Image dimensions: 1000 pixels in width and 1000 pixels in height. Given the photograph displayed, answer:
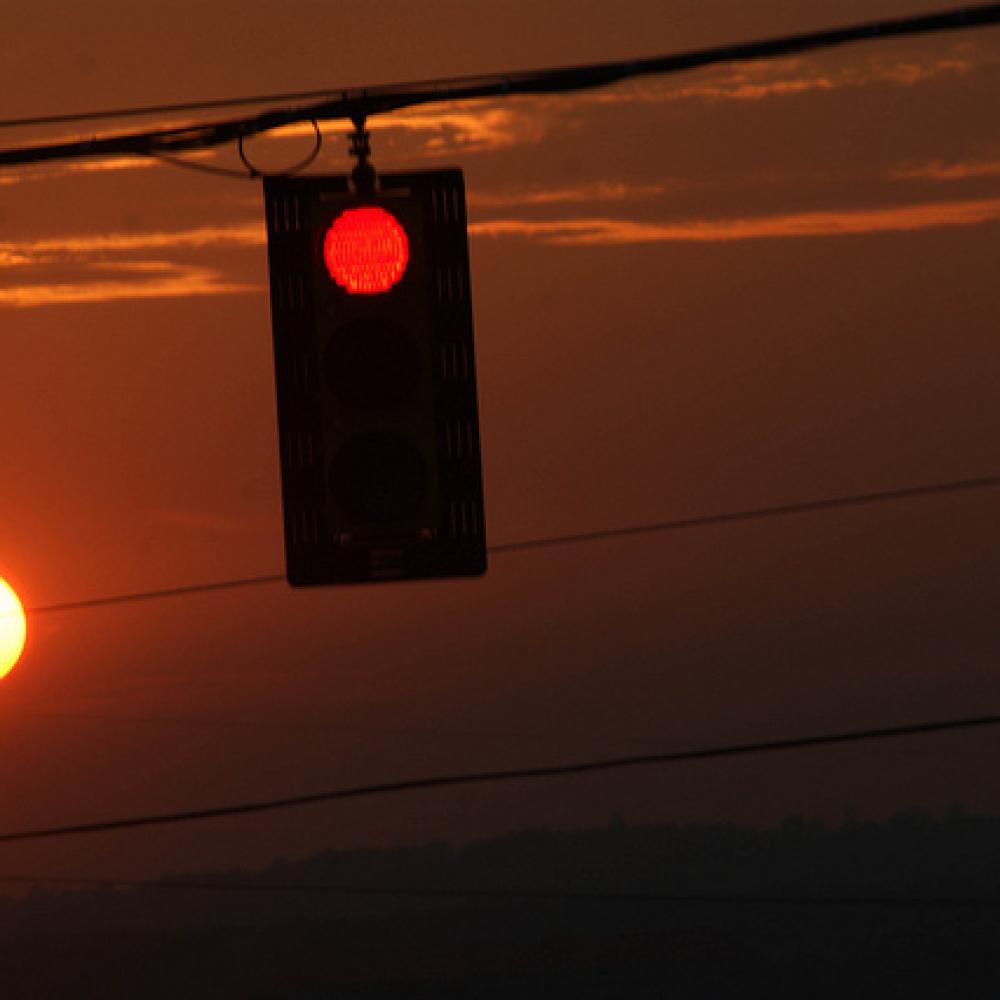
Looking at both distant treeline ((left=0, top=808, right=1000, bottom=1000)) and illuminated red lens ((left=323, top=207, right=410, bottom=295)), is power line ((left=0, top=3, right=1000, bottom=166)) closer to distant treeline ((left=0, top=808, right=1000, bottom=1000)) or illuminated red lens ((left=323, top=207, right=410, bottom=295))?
illuminated red lens ((left=323, top=207, right=410, bottom=295))

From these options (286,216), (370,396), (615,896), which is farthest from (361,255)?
(615,896)

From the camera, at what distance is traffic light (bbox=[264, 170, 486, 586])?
6.12 metres

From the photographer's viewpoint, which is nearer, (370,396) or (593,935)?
(370,396)

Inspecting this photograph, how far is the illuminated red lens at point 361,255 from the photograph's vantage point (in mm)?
6164

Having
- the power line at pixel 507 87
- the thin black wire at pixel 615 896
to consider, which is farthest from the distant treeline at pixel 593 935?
the power line at pixel 507 87

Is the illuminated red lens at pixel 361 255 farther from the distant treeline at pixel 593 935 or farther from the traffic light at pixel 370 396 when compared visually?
the distant treeline at pixel 593 935

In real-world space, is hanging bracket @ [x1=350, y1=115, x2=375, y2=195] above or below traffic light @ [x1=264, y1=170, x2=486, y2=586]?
above

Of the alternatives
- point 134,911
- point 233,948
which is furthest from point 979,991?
point 134,911

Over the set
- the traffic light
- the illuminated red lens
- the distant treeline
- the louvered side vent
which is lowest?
the traffic light

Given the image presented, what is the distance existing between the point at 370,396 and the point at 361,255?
1.26 ft

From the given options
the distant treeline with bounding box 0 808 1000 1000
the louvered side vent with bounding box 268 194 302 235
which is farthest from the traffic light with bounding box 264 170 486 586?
the distant treeline with bounding box 0 808 1000 1000

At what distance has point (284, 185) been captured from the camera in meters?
6.16

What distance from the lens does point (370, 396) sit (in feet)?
20.1

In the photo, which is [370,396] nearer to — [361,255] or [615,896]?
[361,255]
